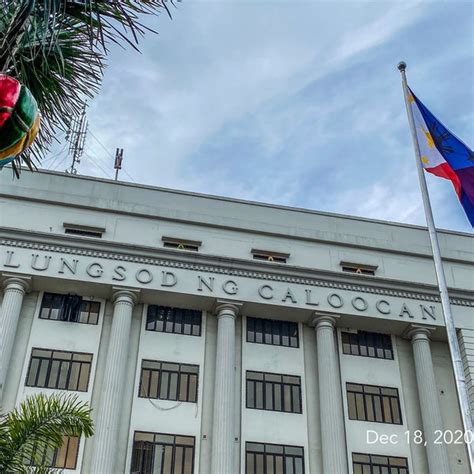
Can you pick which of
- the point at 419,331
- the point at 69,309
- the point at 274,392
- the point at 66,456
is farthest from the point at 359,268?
the point at 66,456

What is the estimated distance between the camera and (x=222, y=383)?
74.3 ft

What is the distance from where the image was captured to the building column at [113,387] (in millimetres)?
20328

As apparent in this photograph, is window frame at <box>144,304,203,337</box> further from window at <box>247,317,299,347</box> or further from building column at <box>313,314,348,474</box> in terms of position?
building column at <box>313,314,348,474</box>

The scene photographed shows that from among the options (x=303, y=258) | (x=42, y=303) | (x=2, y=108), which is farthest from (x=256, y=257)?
(x=2, y=108)

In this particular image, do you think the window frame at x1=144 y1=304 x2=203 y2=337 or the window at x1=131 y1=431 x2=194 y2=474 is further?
the window frame at x1=144 y1=304 x2=203 y2=337

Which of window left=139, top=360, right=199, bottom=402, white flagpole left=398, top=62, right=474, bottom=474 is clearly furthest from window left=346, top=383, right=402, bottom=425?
white flagpole left=398, top=62, right=474, bottom=474

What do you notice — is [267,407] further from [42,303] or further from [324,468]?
[42,303]

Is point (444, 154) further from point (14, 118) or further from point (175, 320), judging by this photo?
point (175, 320)

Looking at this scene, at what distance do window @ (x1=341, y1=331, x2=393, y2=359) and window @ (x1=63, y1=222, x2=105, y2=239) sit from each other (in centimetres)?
1072

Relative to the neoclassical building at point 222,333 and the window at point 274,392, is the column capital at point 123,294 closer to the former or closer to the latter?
the neoclassical building at point 222,333

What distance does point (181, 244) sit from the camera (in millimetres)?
26219

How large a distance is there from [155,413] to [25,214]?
31.0 ft

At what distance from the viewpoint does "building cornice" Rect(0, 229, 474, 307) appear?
24000 millimetres

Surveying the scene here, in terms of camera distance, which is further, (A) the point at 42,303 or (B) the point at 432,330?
(B) the point at 432,330
